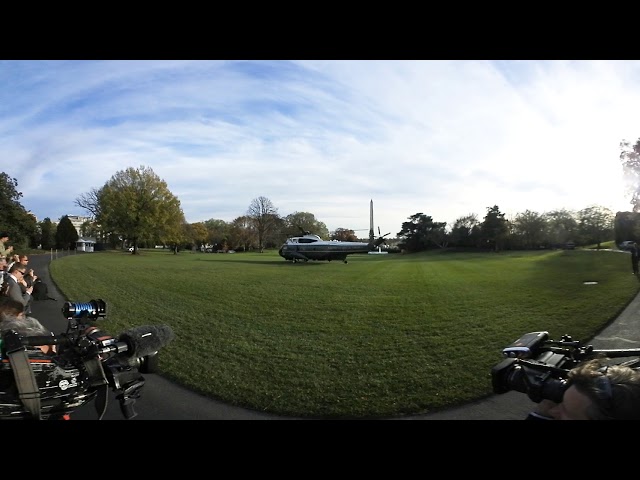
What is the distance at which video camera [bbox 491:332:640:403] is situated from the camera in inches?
47.2

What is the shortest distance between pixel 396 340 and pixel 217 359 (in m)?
1.66

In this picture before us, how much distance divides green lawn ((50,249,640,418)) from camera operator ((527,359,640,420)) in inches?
47.9

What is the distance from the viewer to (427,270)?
3703 millimetres

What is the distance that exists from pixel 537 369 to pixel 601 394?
206mm

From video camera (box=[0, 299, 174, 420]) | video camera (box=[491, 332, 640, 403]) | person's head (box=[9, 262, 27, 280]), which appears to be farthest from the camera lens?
person's head (box=[9, 262, 27, 280])

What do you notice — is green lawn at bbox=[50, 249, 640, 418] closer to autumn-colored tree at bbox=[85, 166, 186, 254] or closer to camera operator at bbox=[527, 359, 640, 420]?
autumn-colored tree at bbox=[85, 166, 186, 254]

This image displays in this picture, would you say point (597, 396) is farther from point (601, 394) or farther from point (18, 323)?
point (18, 323)

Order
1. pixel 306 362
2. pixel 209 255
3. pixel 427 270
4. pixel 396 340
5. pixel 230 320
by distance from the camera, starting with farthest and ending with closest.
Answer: pixel 209 255, pixel 427 270, pixel 230 320, pixel 396 340, pixel 306 362

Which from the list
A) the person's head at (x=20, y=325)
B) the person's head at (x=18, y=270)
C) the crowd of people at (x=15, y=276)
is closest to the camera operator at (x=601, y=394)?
the person's head at (x=20, y=325)

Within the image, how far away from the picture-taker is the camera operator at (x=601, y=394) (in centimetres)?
103
